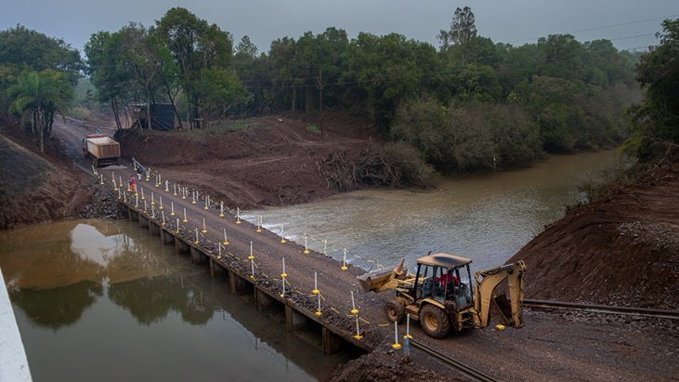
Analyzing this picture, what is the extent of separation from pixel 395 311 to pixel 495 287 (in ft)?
10.0

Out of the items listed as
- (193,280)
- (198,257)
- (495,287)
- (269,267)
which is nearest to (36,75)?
(198,257)

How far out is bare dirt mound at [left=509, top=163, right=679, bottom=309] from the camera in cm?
1593

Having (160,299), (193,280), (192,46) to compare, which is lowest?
(160,299)

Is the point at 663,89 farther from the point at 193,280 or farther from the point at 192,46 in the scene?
the point at 192,46

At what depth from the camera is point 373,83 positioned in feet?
183

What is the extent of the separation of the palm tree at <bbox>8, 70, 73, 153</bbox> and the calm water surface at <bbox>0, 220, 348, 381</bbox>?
57.9 feet

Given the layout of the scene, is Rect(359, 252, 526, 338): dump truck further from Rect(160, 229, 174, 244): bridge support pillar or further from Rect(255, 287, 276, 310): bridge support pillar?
Rect(160, 229, 174, 244): bridge support pillar

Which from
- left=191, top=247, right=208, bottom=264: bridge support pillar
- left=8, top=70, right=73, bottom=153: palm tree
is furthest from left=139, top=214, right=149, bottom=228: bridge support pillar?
left=8, top=70, right=73, bottom=153: palm tree

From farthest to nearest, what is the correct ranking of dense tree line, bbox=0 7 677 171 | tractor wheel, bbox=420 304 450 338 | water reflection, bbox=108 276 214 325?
dense tree line, bbox=0 7 677 171 → water reflection, bbox=108 276 214 325 → tractor wheel, bbox=420 304 450 338

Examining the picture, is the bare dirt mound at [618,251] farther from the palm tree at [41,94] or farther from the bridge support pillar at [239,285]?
the palm tree at [41,94]

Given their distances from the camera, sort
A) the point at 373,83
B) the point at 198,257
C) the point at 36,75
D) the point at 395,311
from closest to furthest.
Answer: the point at 395,311 → the point at 198,257 → the point at 36,75 → the point at 373,83

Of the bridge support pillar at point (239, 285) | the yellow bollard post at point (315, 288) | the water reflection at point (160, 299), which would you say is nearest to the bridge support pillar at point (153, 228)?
the water reflection at point (160, 299)

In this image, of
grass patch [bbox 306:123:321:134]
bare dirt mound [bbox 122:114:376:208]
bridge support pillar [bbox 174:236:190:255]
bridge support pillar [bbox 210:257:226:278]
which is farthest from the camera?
grass patch [bbox 306:123:321:134]

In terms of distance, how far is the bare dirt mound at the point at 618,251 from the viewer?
1593cm
